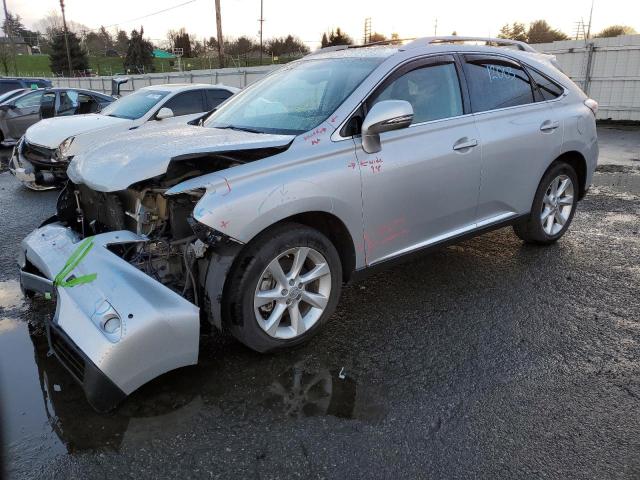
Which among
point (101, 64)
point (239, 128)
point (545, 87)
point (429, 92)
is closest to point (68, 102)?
point (239, 128)

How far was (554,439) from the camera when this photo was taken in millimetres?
2512

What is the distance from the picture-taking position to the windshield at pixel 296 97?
3471 millimetres

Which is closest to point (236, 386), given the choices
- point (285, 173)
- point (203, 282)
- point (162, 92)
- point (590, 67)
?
point (203, 282)

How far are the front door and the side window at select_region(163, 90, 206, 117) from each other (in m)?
5.67

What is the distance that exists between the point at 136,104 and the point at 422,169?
21.8ft

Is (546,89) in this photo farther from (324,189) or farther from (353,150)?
(324,189)

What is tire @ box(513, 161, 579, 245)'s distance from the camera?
476cm

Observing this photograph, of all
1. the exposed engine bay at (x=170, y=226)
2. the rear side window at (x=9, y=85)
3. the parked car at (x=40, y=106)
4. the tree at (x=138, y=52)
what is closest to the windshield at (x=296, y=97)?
the exposed engine bay at (x=170, y=226)

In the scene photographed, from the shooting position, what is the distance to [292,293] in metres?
3.14

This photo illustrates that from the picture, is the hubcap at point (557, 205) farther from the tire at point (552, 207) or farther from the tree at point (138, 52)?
the tree at point (138, 52)

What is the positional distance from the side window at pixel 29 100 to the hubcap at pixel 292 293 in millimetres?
12476

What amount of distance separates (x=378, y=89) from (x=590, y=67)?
1620 centimetres

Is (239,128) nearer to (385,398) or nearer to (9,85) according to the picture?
(385,398)

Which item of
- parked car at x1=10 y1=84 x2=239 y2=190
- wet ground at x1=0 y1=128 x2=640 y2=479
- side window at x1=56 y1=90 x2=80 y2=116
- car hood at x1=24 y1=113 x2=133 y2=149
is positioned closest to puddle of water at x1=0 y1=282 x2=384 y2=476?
wet ground at x1=0 y1=128 x2=640 y2=479
